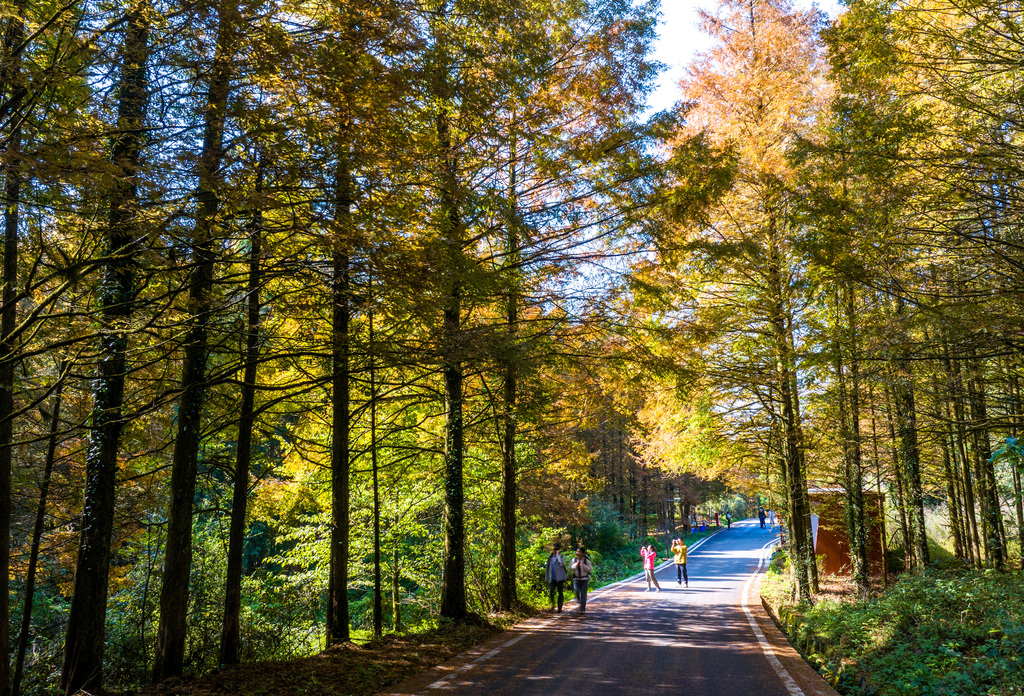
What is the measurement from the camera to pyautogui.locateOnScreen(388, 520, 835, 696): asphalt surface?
7.19 meters

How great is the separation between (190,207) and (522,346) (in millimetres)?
4675

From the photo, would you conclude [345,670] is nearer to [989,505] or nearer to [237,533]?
[237,533]

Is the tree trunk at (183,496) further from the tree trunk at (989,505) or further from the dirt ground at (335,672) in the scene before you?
the tree trunk at (989,505)

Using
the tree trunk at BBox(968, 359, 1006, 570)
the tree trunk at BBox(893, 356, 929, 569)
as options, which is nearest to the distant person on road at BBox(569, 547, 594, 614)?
the tree trunk at BBox(893, 356, 929, 569)

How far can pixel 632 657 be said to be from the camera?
901 centimetres

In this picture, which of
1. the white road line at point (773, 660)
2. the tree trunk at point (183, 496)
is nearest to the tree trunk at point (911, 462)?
the white road line at point (773, 660)

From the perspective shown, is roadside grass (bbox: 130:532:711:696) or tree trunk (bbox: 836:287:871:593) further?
tree trunk (bbox: 836:287:871:593)

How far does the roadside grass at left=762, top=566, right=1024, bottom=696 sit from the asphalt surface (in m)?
0.67

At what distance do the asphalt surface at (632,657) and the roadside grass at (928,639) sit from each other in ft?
2.21

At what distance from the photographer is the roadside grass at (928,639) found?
659 centimetres

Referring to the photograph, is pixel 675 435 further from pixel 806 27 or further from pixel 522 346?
pixel 806 27

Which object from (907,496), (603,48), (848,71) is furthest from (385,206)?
(907,496)

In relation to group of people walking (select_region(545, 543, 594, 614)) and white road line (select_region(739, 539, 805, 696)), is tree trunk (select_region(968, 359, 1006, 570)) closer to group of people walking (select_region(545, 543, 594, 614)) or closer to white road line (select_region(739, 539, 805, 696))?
white road line (select_region(739, 539, 805, 696))

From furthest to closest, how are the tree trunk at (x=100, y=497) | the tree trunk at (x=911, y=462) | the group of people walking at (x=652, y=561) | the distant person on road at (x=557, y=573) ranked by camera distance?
the group of people walking at (x=652, y=561), the distant person on road at (x=557, y=573), the tree trunk at (x=911, y=462), the tree trunk at (x=100, y=497)
